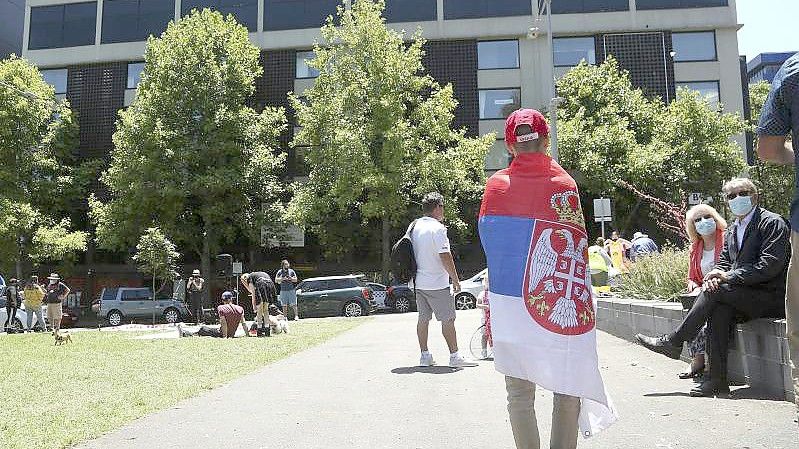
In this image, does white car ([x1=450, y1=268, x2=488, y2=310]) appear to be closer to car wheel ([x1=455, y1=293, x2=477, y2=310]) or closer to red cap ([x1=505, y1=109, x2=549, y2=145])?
car wheel ([x1=455, y1=293, x2=477, y2=310])

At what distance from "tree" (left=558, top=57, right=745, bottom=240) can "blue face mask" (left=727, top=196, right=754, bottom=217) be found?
24.9 metres

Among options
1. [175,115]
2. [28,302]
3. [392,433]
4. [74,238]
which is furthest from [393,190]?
[392,433]

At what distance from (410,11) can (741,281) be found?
1352 inches

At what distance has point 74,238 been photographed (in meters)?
32.3

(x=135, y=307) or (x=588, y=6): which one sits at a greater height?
(x=588, y=6)

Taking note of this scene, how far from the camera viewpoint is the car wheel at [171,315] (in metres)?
28.4

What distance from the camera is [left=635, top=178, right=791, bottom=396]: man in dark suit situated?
5.09 metres

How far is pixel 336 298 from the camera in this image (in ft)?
79.9

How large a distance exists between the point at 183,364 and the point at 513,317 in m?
6.76

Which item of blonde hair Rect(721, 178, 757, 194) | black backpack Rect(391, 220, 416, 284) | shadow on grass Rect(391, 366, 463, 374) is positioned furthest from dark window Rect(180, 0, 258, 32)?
blonde hair Rect(721, 178, 757, 194)

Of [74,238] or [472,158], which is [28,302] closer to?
[74,238]

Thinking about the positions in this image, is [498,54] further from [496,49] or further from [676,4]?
[676,4]

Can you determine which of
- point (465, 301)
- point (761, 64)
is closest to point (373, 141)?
point (465, 301)

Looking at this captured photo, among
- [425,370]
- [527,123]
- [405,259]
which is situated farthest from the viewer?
[405,259]
